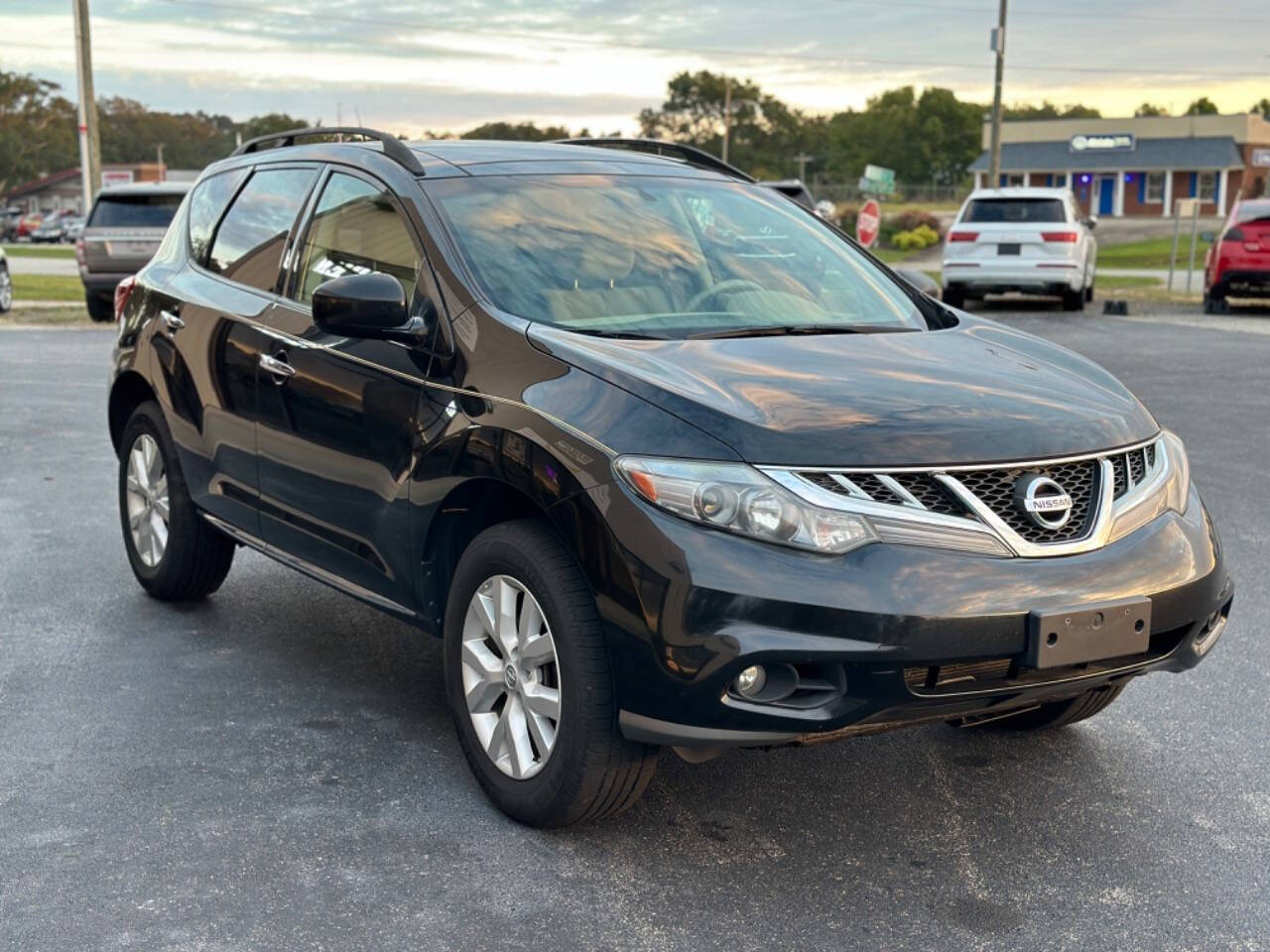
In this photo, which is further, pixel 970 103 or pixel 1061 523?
pixel 970 103

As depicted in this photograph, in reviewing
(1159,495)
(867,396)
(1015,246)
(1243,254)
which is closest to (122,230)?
(1015,246)

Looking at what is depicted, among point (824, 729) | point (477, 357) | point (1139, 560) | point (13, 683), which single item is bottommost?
point (13, 683)

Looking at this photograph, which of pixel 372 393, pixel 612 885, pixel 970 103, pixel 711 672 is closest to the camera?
pixel 711 672

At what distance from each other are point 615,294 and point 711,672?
4.91ft

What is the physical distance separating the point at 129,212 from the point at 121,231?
337 mm

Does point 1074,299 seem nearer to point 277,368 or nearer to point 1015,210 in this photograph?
point 1015,210

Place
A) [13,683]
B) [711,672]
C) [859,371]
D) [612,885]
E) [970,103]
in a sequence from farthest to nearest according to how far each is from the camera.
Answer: [970,103] → [13,683] → [859,371] → [612,885] → [711,672]

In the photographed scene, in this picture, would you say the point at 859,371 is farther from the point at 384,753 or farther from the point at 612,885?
the point at 384,753

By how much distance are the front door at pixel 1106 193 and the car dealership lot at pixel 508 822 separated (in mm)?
85817

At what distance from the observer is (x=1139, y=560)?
371cm

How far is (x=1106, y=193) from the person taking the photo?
287ft

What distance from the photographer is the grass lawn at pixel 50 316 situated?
2039 centimetres

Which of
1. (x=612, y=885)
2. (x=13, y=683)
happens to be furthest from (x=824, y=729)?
(x=13, y=683)

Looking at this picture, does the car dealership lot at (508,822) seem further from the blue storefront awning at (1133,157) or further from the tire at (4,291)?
the blue storefront awning at (1133,157)
